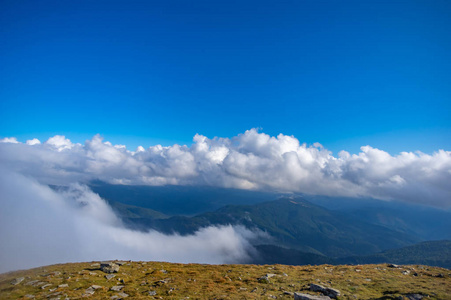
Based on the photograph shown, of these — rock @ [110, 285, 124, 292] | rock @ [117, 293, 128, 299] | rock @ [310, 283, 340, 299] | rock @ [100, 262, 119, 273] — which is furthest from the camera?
rock @ [100, 262, 119, 273]

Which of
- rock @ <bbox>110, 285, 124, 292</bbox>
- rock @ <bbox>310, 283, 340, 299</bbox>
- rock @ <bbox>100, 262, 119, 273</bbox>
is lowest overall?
rock @ <bbox>100, 262, 119, 273</bbox>

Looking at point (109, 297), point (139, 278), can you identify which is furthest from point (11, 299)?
point (139, 278)

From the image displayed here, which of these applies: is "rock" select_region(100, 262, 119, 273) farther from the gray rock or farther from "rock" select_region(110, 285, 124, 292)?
the gray rock

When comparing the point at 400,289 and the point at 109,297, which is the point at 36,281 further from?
the point at 400,289

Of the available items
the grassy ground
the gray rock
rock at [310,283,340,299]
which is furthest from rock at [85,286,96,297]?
rock at [310,283,340,299]

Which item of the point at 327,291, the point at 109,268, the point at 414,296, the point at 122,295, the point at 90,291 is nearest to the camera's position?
the point at 414,296

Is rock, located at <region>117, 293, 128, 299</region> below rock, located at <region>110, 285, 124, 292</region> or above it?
above

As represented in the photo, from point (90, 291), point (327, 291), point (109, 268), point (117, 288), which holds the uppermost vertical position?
point (327, 291)

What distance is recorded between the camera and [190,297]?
26188 millimetres

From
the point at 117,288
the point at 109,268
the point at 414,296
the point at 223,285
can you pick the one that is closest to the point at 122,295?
the point at 117,288

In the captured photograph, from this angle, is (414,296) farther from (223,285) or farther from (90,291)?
(90,291)

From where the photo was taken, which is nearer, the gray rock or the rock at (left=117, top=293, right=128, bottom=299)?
the rock at (left=117, top=293, right=128, bottom=299)

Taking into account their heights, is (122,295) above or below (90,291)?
above

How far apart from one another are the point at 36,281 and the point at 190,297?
92.7 feet
